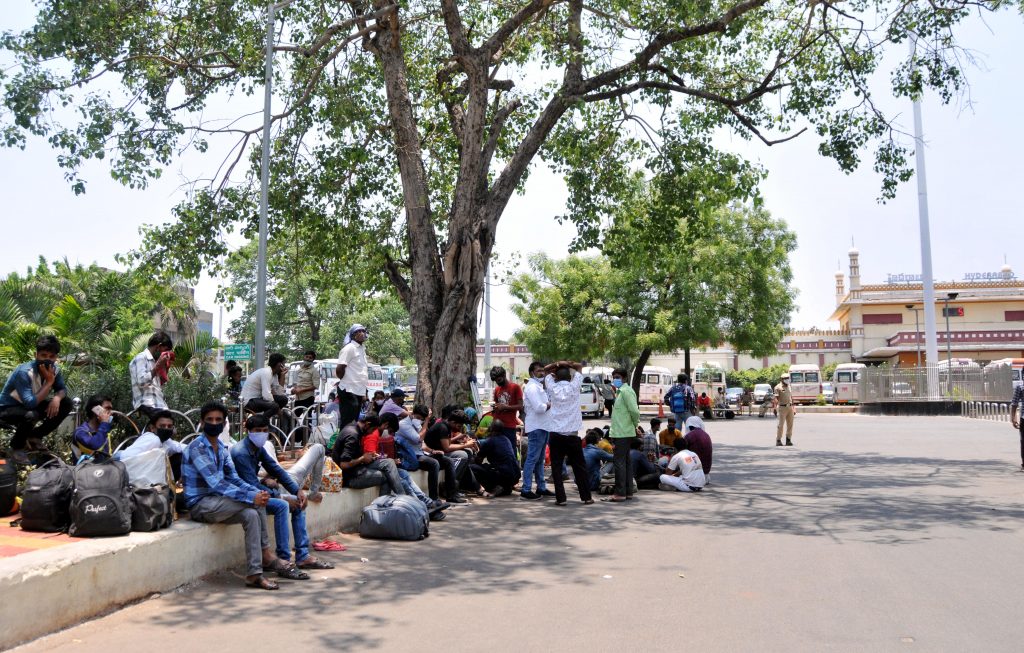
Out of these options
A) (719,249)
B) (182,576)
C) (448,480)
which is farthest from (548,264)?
(182,576)

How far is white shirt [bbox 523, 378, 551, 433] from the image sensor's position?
36.7 feet

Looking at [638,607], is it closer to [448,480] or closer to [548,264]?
[448,480]

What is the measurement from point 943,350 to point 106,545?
62814 mm

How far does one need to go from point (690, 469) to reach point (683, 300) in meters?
26.0

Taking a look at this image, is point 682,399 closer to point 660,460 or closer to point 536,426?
point 660,460

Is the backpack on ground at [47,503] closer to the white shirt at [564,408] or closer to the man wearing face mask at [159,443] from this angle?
the man wearing face mask at [159,443]

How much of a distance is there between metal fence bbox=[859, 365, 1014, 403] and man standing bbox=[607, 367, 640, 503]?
3074 cm

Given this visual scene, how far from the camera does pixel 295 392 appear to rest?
12.9m

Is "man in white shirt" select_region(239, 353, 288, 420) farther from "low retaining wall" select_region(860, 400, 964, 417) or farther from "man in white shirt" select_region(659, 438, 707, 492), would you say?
"low retaining wall" select_region(860, 400, 964, 417)

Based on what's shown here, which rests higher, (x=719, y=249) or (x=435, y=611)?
(x=719, y=249)

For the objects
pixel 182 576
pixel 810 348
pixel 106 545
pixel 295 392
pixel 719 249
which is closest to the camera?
pixel 106 545

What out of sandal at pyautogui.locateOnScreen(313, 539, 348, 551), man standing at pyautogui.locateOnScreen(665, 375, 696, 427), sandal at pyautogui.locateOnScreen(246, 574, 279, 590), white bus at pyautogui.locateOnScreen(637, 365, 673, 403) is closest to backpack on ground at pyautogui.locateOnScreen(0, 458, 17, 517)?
sandal at pyautogui.locateOnScreen(246, 574, 279, 590)

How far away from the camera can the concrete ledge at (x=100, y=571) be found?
482 cm

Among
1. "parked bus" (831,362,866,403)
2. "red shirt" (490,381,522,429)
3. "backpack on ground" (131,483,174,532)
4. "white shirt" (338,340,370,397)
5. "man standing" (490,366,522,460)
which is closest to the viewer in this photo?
"backpack on ground" (131,483,174,532)
